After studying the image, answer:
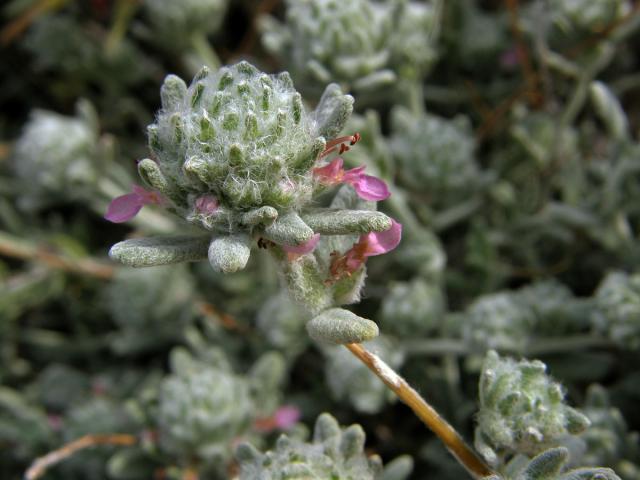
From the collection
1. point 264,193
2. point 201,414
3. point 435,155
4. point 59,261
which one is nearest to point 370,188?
point 264,193

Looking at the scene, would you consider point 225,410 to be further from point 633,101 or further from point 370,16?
point 633,101

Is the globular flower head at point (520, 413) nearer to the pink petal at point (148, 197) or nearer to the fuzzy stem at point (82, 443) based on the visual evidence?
the pink petal at point (148, 197)

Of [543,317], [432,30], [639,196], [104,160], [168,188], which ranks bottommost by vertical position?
[543,317]

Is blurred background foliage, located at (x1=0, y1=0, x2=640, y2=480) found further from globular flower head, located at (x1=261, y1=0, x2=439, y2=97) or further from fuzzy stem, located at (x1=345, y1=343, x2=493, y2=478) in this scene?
fuzzy stem, located at (x1=345, y1=343, x2=493, y2=478)

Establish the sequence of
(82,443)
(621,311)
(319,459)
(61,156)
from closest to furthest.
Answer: (319,459) < (621,311) < (82,443) < (61,156)

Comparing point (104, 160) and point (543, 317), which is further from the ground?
point (104, 160)

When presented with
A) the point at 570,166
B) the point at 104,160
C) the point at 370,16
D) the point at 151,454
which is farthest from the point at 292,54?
the point at 151,454

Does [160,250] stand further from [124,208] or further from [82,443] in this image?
[82,443]
